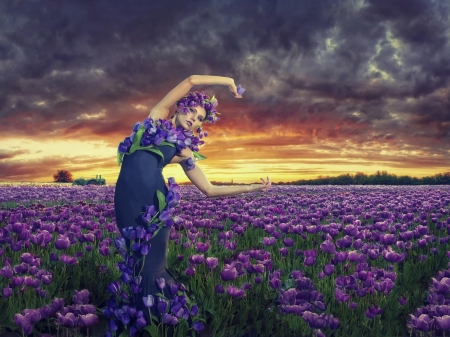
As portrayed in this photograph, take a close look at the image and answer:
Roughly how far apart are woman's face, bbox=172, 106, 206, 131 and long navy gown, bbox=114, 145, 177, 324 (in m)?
0.93

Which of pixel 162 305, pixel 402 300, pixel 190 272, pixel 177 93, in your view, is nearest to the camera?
pixel 162 305

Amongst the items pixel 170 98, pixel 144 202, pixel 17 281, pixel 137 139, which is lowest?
pixel 17 281

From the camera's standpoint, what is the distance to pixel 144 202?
4.49 m

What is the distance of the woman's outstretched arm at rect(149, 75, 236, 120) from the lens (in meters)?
5.11

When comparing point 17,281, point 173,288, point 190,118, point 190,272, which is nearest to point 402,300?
point 190,272

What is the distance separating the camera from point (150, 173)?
14.9 feet

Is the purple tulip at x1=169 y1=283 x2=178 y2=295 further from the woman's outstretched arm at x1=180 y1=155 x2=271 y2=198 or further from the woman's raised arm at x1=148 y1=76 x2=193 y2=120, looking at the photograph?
the woman's raised arm at x1=148 y1=76 x2=193 y2=120

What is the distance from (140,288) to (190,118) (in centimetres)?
209

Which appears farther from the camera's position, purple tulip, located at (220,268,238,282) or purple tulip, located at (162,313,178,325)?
purple tulip, located at (220,268,238,282)

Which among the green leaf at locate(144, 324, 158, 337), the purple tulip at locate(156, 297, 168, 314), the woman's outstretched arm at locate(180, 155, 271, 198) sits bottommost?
the green leaf at locate(144, 324, 158, 337)

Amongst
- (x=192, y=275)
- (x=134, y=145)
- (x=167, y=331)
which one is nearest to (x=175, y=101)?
(x=134, y=145)

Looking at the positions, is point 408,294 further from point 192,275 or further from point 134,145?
point 134,145

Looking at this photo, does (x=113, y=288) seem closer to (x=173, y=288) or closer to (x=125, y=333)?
(x=125, y=333)

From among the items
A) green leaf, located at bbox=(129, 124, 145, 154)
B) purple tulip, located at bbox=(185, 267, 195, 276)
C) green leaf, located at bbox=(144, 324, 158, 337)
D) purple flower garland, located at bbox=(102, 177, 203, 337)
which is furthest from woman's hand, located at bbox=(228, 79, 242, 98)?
green leaf, located at bbox=(144, 324, 158, 337)
